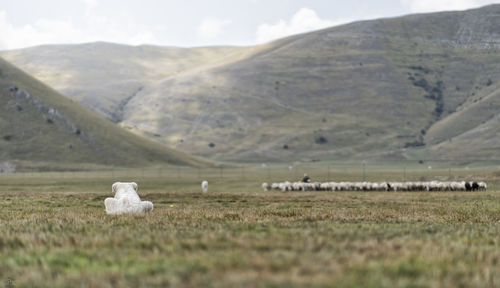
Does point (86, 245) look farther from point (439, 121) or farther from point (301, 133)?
point (439, 121)

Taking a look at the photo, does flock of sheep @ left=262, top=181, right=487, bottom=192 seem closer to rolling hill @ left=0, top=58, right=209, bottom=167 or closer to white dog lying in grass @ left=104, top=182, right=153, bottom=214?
white dog lying in grass @ left=104, top=182, right=153, bottom=214

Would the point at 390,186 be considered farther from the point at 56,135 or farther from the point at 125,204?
the point at 56,135

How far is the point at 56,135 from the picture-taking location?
412 feet

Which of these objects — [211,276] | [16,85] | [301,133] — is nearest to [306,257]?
[211,276]

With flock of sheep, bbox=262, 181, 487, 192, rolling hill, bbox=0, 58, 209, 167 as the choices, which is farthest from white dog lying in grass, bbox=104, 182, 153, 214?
rolling hill, bbox=0, 58, 209, 167

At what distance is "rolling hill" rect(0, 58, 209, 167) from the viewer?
119125mm

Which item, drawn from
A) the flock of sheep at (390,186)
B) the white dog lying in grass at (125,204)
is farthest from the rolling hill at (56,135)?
the white dog lying in grass at (125,204)

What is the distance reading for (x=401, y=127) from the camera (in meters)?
193

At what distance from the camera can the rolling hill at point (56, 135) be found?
119m

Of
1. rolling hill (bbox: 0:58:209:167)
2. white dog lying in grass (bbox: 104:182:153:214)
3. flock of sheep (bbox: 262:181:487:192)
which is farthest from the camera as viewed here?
rolling hill (bbox: 0:58:209:167)

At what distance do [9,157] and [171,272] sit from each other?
120 m

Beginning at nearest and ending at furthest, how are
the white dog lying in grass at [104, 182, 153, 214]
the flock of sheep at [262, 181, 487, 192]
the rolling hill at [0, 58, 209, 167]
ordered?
the white dog lying in grass at [104, 182, 153, 214]
the flock of sheep at [262, 181, 487, 192]
the rolling hill at [0, 58, 209, 167]

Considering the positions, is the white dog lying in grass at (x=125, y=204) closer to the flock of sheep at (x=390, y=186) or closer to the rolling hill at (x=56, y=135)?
the flock of sheep at (x=390, y=186)

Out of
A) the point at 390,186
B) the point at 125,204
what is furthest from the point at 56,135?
the point at 125,204
